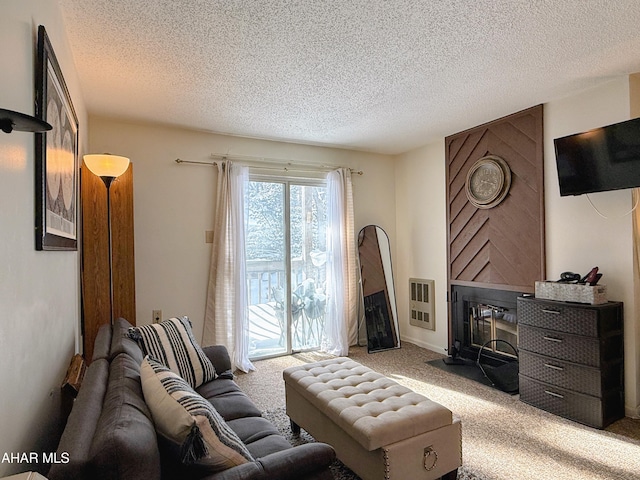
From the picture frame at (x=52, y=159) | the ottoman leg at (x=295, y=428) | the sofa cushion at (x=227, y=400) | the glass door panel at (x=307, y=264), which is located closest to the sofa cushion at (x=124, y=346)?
the sofa cushion at (x=227, y=400)

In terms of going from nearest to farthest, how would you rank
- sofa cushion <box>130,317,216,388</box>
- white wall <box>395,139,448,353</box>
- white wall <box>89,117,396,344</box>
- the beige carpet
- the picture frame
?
the picture frame, the beige carpet, sofa cushion <box>130,317,216,388</box>, white wall <box>89,117,396,344</box>, white wall <box>395,139,448,353</box>

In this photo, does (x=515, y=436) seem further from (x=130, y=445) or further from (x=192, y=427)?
(x=130, y=445)

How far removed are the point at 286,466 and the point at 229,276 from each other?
2.72 metres

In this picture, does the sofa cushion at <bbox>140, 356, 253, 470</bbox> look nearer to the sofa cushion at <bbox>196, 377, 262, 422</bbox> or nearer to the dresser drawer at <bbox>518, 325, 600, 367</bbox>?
the sofa cushion at <bbox>196, 377, 262, 422</bbox>

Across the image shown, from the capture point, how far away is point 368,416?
1843 millimetres

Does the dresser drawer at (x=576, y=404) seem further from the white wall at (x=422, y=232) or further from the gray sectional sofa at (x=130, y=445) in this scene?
the gray sectional sofa at (x=130, y=445)

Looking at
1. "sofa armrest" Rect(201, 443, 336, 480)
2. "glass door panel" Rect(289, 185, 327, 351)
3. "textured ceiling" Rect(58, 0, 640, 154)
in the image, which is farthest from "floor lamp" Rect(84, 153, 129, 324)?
"sofa armrest" Rect(201, 443, 336, 480)

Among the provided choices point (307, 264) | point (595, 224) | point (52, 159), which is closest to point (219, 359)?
point (52, 159)

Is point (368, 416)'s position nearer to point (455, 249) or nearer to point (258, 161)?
point (455, 249)

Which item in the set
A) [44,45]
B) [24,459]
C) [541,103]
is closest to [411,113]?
[541,103]

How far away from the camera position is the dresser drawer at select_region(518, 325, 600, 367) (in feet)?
8.26

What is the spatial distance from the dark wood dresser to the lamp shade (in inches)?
128

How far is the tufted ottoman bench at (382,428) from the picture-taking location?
174 cm

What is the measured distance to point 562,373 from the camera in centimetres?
267
